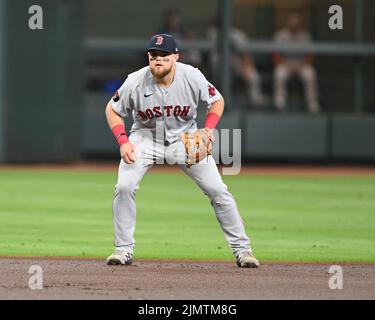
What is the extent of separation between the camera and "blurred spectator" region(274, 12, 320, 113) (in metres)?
23.9

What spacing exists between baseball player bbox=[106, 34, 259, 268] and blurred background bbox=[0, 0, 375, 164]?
12.5 m

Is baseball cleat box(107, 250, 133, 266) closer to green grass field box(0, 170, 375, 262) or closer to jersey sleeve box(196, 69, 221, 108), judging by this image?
green grass field box(0, 170, 375, 262)

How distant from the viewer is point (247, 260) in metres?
10.1

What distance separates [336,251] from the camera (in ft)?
37.8

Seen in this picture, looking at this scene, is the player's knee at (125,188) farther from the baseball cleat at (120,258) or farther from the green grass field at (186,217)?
the green grass field at (186,217)

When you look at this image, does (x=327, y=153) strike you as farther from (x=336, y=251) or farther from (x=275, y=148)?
(x=336, y=251)

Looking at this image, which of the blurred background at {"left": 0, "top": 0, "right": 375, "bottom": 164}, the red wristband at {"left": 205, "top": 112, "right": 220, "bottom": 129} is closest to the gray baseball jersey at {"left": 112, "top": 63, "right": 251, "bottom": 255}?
the red wristband at {"left": 205, "top": 112, "right": 220, "bottom": 129}

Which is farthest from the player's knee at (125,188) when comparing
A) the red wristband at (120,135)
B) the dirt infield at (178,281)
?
the dirt infield at (178,281)

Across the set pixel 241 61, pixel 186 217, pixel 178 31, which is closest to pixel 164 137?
pixel 186 217

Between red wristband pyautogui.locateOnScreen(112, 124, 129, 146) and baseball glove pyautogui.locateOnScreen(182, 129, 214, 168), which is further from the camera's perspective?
red wristband pyautogui.locateOnScreen(112, 124, 129, 146)

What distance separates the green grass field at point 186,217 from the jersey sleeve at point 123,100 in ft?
5.00

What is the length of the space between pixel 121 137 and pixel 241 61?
1458cm

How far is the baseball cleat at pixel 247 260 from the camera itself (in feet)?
33.1

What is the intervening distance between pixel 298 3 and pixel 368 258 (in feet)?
43.2
